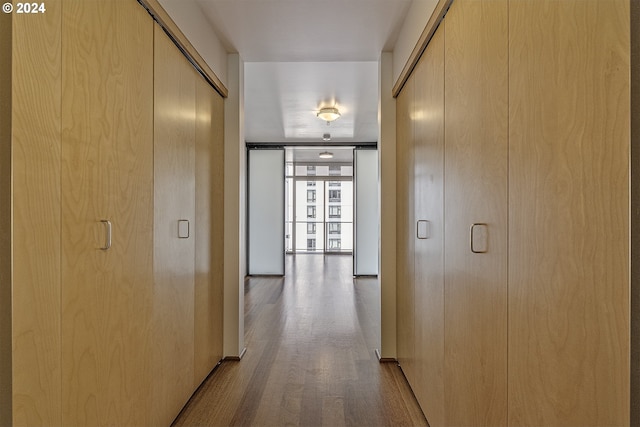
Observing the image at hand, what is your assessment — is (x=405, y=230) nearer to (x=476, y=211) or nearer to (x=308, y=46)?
(x=476, y=211)

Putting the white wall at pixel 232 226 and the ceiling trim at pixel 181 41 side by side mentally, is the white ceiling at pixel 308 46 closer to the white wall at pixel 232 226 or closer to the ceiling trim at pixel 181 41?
the ceiling trim at pixel 181 41

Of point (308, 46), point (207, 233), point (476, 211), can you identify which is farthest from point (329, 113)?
point (476, 211)

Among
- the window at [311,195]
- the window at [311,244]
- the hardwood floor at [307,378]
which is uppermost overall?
the window at [311,195]

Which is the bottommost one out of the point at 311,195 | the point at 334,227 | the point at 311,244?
the point at 311,244

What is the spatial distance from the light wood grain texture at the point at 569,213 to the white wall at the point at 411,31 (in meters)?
1.06

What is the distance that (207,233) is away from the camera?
2.85 metres

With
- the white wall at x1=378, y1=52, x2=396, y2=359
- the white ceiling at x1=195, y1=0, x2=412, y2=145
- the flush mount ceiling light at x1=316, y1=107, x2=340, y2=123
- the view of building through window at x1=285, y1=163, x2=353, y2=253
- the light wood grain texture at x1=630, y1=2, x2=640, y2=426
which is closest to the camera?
the light wood grain texture at x1=630, y1=2, x2=640, y2=426

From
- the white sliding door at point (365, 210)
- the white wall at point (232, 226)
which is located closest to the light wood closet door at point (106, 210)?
the white wall at point (232, 226)

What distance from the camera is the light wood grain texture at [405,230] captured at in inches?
105

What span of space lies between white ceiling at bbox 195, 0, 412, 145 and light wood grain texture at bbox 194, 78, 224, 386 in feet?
1.62

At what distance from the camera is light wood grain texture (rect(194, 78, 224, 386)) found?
265 centimetres

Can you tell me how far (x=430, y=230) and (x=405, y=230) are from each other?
725 millimetres

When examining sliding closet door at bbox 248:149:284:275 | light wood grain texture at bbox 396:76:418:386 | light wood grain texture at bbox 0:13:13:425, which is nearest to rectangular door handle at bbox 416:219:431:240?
light wood grain texture at bbox 396:76:418:386

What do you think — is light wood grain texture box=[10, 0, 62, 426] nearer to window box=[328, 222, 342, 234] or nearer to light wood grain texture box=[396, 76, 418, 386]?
light wood grain texture box=[396, 76, 418, 386]
